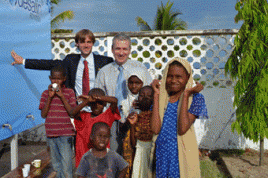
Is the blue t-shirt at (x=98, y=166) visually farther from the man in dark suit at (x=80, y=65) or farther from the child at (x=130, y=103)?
the man in dark suit at (x=80, y=65)

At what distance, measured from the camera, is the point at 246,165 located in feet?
14.9

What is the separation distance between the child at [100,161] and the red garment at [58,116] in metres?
0.76

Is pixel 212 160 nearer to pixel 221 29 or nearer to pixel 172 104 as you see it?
pixel 221 29

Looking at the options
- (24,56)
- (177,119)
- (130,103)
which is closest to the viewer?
(177,119)

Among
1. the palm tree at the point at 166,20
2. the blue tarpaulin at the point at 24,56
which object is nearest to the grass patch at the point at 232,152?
the blue tarpaulin at the point at 24,56

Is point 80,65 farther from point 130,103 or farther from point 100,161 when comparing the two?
point 100,161

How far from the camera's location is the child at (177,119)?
1900 mm

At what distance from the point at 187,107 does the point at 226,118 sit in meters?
3.98

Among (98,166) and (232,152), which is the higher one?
(98,166)

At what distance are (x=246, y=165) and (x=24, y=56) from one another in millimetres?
4175

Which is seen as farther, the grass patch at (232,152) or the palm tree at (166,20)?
the palm tree at (166,20)

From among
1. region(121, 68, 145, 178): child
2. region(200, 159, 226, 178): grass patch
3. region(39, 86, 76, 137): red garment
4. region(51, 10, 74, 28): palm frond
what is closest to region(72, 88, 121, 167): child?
region(121, 68, 145, 178): child

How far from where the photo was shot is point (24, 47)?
4211mm

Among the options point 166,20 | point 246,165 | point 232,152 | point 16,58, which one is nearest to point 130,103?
point 16,58
